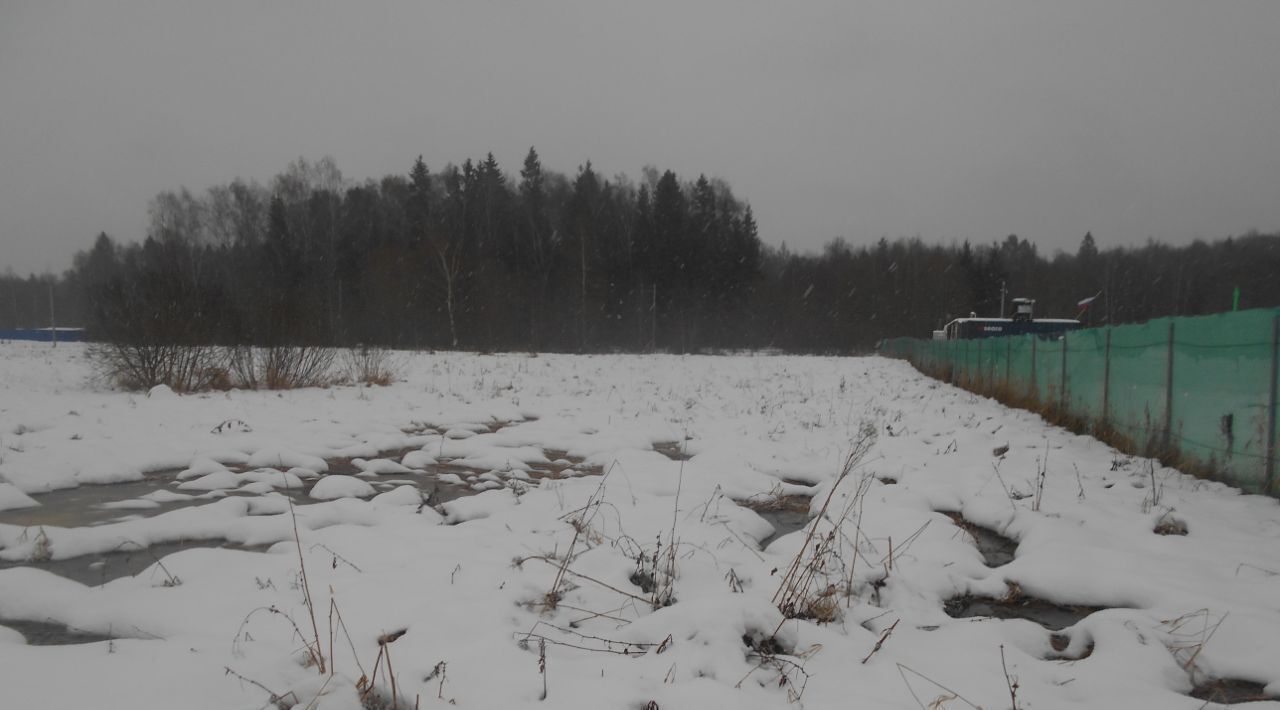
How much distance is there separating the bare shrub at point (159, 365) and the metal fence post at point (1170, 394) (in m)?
13.8

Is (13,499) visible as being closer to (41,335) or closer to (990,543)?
(990,543)

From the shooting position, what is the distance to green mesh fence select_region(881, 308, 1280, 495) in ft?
14.1

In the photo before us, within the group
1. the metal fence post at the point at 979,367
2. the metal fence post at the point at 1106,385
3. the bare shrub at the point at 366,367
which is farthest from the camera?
the bare shrub at the point at 366,367

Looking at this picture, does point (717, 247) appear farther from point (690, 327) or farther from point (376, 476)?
point (376, 476)

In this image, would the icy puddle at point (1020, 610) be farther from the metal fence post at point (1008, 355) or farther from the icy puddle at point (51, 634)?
the metal fence post at point (1008, 355)

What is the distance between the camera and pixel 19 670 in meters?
1.91

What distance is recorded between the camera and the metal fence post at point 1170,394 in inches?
211

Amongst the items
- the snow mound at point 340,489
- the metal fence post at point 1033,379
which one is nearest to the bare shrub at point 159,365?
the snow mound at point 340,489

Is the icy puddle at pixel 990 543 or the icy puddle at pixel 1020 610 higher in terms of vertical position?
the icy puddle at pixel 1020 610

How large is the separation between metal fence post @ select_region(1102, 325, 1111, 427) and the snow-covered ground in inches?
25.4

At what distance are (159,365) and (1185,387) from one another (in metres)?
14.4

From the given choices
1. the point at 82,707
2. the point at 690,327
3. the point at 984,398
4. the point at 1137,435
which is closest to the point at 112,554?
the point at 82,707

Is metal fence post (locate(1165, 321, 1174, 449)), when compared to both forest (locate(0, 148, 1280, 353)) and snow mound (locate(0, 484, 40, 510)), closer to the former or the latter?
snow mound (locate(0, 484, 40, 510))

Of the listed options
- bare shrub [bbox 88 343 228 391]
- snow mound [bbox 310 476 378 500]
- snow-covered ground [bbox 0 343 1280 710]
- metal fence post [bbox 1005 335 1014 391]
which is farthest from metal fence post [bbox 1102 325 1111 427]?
bare shrub [bbox 88 343 228 391]
